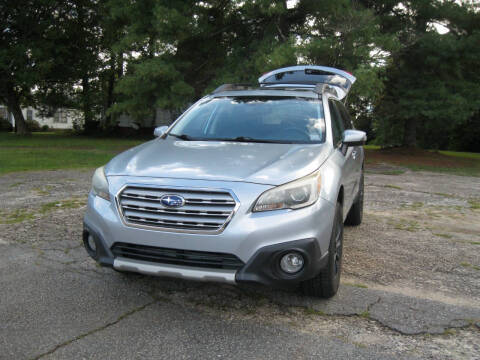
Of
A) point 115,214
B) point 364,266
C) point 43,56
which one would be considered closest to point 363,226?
point 364,266

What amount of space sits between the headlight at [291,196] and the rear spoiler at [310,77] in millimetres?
3117

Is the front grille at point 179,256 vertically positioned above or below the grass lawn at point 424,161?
above

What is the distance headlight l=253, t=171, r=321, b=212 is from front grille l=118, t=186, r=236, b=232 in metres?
0.22

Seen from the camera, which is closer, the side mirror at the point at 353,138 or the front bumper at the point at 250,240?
the front bumper at the point at 250,240

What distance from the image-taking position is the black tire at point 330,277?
3.42m

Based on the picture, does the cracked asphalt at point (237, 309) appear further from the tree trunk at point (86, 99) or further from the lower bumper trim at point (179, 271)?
the tree trunk at point (86, 99)

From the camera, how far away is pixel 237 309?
137 inches

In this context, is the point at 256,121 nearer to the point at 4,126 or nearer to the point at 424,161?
the point at 424,161

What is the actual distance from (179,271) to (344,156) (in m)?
2.12

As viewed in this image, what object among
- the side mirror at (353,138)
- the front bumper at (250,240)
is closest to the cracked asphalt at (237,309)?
the front bumper at (250,240)

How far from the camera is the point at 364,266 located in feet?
14.9

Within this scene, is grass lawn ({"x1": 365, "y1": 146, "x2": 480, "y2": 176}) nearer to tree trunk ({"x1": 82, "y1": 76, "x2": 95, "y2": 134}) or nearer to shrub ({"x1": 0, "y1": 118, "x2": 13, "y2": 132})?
tree trunk ({"x1": 82, "y1": 76, "x2": 95, "y2": 134})

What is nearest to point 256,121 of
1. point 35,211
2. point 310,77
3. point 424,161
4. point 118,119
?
point 310,77

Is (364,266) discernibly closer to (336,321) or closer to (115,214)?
(336,321)
